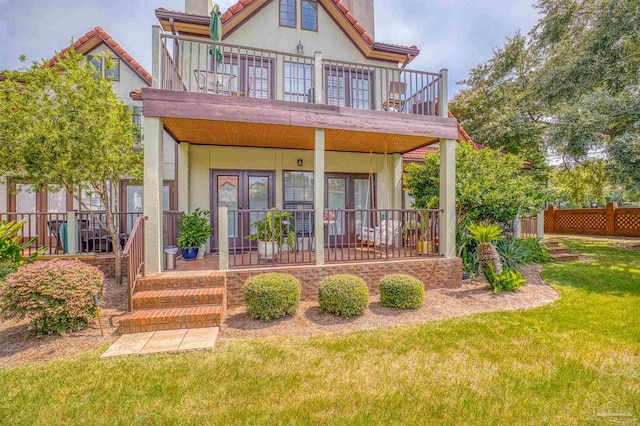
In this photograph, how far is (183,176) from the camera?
27.6ft

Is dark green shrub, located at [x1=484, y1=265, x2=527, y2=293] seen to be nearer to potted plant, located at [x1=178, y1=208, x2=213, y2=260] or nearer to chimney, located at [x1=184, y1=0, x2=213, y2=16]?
potted plant, located at [x1=178, y1=208, x2=213, y2=260]

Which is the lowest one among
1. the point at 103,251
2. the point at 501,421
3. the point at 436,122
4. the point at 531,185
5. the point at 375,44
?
the point at 501,421

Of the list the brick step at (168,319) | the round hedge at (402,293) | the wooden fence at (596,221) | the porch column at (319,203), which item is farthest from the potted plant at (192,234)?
the wooden fence at (596,221)

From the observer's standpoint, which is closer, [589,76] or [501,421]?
[501,421]

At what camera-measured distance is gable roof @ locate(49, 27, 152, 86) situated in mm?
10375

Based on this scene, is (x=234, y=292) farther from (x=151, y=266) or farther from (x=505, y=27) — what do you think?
(x=505, y=27)

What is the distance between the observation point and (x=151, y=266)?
18.6ft

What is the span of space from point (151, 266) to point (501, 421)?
560 centimetres

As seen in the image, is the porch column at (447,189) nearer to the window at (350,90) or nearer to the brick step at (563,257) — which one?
the window at (350,90)

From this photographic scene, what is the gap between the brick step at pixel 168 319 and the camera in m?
4.63

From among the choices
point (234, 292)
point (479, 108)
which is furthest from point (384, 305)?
point (479, 108)

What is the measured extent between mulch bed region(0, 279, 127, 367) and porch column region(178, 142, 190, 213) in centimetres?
375

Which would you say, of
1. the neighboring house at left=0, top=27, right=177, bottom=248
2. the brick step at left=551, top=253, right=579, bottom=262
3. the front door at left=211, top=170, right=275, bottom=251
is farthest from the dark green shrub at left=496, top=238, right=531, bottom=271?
the neighboring house at left=0, top=27, right=177, bottom=248

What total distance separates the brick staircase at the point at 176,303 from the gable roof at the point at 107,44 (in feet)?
26.6
